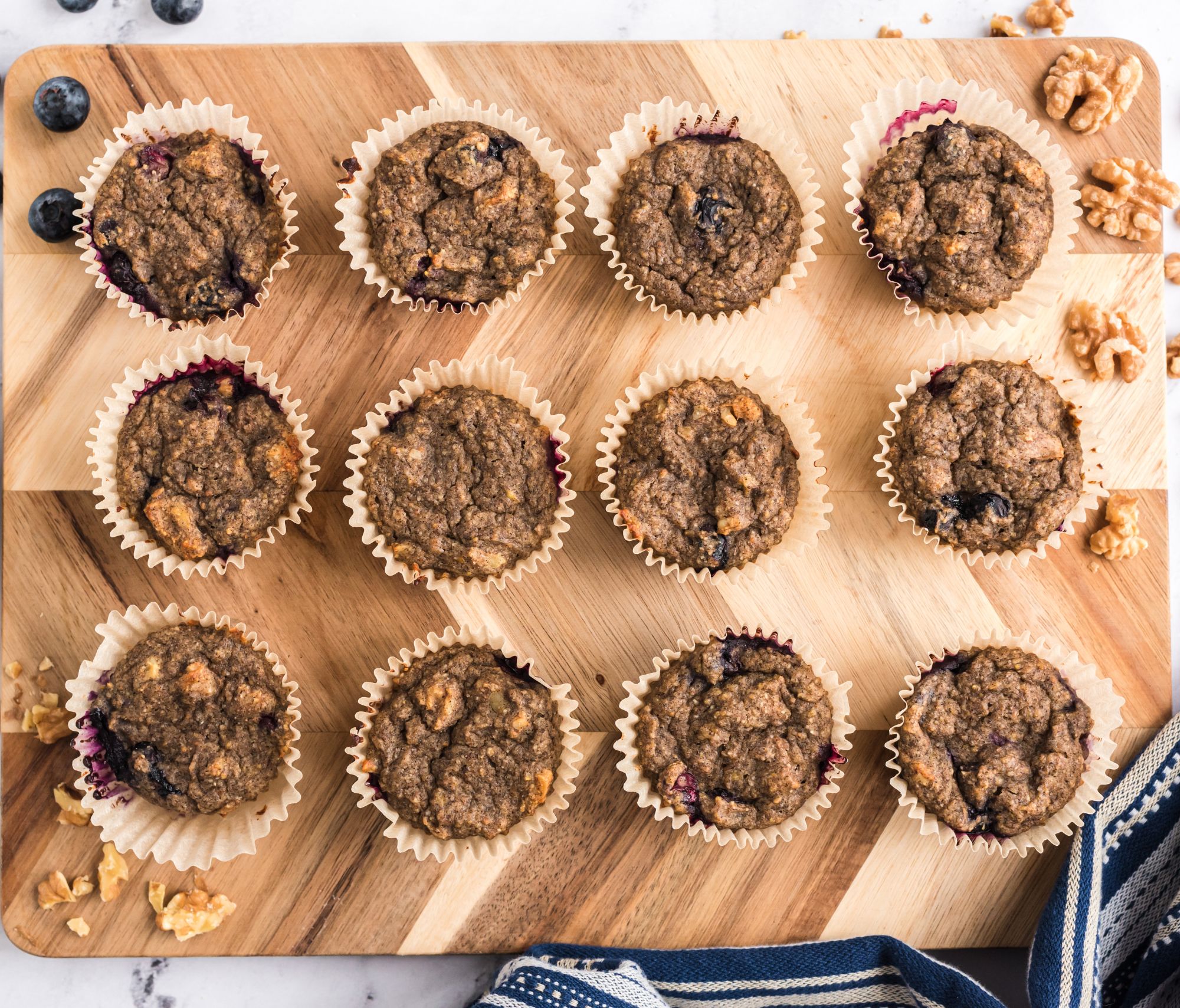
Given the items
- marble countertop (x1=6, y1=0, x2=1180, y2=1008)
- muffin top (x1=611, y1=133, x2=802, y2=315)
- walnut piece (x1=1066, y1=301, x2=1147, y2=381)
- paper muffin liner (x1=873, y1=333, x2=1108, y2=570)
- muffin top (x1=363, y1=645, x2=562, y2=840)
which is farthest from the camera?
marble countertop (x1=6, y1=0, x2=1180, y2=1008)

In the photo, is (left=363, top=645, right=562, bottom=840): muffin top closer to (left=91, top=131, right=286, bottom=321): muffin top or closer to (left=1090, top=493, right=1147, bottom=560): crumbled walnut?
(left=91, top=131, right=286, bottom=321): muffin top

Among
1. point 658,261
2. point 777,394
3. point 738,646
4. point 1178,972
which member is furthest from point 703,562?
point 1178,972

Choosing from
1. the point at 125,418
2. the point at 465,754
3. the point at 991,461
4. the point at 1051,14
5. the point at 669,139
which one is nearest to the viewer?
the point at 465,754

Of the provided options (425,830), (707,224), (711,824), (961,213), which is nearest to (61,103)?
(707,224)

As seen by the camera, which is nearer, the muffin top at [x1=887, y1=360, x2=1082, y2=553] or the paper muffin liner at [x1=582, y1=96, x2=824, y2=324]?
the muffin top at [x1=887, y1=360, x2=1082, y2=553]

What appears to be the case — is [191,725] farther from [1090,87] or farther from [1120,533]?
[1090,87]

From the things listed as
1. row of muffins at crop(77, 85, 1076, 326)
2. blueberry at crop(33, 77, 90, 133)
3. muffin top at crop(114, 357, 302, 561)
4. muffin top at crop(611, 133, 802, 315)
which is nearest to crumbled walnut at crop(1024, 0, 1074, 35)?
row of muffins at crop(77, 85, 1076, 326)

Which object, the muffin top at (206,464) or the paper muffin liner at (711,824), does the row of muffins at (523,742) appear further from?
the muffin top at (206,464)
